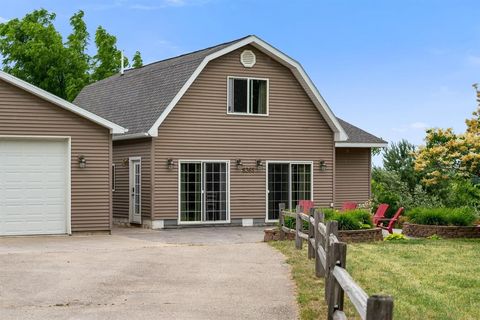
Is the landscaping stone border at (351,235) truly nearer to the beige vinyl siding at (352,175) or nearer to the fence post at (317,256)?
the fence post at (317,256)

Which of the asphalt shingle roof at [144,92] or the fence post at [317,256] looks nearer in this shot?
the fence post at [317,256]

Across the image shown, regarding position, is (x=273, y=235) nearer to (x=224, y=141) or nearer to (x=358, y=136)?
(x=224, y=141)

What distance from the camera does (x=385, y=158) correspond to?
3272 cm

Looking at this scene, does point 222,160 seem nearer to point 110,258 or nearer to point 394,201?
point 394,201

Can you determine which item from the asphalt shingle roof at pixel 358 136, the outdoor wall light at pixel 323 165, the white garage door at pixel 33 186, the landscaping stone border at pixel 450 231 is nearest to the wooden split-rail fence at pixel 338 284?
the landscaping stone border at pixel 450 231

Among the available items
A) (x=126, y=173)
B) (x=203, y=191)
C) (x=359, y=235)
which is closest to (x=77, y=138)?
(x=126, y=173)

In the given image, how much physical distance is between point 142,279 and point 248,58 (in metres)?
13.4

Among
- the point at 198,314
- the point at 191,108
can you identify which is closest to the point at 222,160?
the point at 191,108

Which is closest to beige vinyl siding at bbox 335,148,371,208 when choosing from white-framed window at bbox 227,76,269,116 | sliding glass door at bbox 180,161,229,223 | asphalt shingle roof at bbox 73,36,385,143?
asphalt shingle roof at bbox 73,36,385,143

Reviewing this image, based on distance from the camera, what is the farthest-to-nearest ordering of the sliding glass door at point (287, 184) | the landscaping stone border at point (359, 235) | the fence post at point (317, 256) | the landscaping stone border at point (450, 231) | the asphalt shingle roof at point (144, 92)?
1. the sliding glass door at point (287, 184)
2. the asphalt shingle roof at point (144, 92)
3. the landscaping stone border at point (450, 231)
4. the landscaping stone border at point (359, 235)
5. the fence post at point (317, 256)

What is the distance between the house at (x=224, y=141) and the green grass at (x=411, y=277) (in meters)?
6.04

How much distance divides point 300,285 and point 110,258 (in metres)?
5.06

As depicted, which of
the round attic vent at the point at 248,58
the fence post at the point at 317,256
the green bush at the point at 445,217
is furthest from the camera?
the round attic vent at the point at 248,58

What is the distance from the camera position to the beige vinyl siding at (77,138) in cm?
2039
